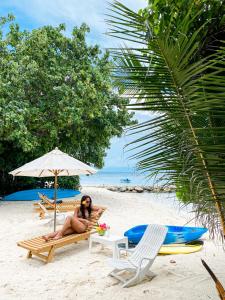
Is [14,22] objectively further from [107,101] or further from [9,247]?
[9,247]

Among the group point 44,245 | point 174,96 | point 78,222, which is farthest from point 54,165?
point 174,96

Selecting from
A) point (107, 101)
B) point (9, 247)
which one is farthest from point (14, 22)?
point (9, 247)

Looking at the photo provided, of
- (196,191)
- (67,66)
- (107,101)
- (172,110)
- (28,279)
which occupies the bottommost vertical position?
(28,279)

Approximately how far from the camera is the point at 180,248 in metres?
7.39

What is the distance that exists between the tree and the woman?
659 centimetres

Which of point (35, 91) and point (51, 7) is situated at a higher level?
point (51, 7)

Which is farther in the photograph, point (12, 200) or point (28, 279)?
point (12, 200)

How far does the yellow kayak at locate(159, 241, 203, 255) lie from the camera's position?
23.5 feet

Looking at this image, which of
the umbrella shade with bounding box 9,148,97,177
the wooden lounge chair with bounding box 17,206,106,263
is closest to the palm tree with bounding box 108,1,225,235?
the wooden lounge chair with bounding box 17,206,106,263

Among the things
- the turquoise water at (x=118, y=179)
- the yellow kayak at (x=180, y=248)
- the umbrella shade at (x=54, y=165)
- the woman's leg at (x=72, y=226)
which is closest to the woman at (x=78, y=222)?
the woman's leg at (x=72, y=226)

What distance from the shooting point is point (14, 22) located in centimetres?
1658

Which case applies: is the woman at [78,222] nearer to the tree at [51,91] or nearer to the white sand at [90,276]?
the white sand at [90,276]

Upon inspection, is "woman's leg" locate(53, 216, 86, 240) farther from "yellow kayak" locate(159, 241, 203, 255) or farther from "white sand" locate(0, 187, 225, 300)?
"yellow kayak" locate(159, 241, 203, 255)

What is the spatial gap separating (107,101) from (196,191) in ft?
50.9
